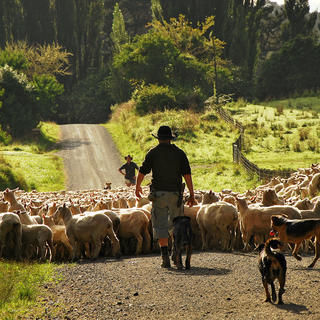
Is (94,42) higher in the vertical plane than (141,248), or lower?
higher

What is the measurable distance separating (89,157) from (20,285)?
128ft

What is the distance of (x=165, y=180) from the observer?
1009 cm

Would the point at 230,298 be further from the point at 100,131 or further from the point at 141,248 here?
the point at 100,131

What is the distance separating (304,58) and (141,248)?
6345cm

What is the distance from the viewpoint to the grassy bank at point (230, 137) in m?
34.8

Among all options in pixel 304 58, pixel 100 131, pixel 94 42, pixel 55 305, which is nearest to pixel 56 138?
pixel 100 131

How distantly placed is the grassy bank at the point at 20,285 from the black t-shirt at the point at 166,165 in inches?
96.4

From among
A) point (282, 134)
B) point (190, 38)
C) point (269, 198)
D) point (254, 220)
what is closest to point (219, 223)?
point (254, 220)

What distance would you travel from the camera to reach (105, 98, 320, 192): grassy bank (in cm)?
3478

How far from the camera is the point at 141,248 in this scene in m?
12.7

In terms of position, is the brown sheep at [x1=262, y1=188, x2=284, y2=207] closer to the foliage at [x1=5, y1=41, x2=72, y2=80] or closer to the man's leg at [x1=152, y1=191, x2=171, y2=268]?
the man's leg at [x1=152, y1=191, x2=171, y2=268]

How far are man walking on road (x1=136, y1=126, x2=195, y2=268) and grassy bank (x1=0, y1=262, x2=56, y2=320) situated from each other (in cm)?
204

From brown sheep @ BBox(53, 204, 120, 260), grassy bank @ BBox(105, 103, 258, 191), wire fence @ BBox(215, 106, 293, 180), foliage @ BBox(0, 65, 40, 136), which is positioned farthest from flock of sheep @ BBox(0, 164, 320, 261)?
foliage @ BBox(0, 65, 40, 136)

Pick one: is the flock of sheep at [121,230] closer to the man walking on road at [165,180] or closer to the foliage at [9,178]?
the man walking on road at [165,180]
